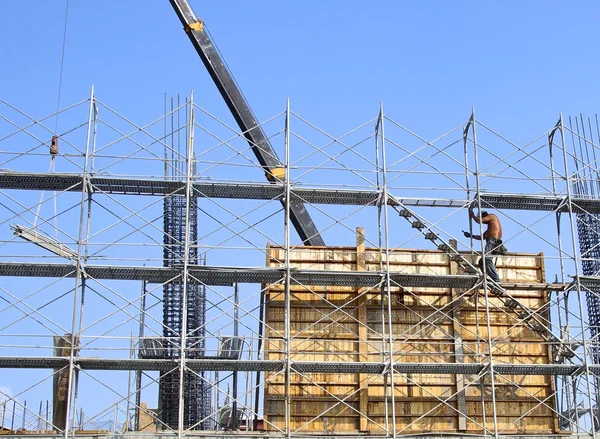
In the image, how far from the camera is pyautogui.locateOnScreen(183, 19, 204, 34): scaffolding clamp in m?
29.5

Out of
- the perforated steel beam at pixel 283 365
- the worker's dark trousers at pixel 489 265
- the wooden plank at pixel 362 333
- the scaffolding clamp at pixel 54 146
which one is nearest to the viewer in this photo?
the perforated steel beam at pixel 283 365

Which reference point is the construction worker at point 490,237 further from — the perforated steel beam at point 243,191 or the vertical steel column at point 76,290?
the vertical steel column at point 76,290

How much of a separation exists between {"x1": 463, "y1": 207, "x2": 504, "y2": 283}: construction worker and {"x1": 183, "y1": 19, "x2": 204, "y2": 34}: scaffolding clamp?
10.3 m

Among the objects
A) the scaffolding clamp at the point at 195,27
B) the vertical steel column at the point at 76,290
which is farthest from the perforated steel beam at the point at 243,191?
the scaffolding clamp at the point at 195,27

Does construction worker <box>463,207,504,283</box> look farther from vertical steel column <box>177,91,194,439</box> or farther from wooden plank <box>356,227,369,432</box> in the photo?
vertical steel column <box>177,91,194,439</box>

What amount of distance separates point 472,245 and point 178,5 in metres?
11.9

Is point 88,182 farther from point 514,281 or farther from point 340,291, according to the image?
point 514,281

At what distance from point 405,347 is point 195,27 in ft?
39.5

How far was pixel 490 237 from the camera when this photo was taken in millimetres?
25156

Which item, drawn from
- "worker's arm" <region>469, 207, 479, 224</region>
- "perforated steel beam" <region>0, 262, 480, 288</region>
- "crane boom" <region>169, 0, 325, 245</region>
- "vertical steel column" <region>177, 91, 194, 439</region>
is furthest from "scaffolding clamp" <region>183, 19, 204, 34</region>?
"worker's arm" <region>469, 207, 479, 224</region>

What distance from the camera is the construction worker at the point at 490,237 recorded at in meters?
24.7

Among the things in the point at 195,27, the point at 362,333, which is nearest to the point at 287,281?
the point at 362,333

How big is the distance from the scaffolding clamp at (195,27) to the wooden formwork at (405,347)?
8.50 meters

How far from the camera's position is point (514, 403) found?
24.5 meters
